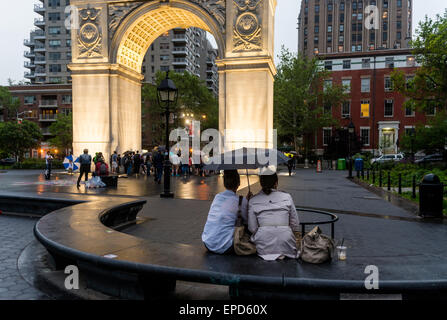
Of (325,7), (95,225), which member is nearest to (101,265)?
(95,225)

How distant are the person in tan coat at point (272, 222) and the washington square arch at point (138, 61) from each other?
19.5 meters

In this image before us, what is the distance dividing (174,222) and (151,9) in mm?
21886

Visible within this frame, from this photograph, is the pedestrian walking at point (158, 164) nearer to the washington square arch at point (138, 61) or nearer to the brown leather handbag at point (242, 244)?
the washington square arch at point (138, 61)

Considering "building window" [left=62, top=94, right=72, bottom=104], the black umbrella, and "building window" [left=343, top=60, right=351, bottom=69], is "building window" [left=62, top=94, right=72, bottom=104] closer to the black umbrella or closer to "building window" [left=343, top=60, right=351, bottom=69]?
"building window" [left=343, top=60, right=351, bottom=69]

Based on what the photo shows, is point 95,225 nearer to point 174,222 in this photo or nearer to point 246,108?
point 174,222

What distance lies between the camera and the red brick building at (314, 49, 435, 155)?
158 ft

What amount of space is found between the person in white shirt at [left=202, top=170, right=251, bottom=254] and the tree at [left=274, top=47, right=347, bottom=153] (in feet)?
140

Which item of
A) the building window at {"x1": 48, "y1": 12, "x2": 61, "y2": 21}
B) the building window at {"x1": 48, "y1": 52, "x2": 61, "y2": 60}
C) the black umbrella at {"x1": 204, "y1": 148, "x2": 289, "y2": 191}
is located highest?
the building window at {"x1": 48, "y1": 12, "x2": 61, "y2": 21}

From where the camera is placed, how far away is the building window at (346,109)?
50375mm

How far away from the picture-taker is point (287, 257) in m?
4.06

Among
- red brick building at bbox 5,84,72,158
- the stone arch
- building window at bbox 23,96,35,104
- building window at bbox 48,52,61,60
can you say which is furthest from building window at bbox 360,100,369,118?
building window at bbox 48,52,61,60

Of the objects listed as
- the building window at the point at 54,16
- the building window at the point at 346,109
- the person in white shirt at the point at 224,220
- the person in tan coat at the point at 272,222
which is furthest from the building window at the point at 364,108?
the building window at the point at 54,16

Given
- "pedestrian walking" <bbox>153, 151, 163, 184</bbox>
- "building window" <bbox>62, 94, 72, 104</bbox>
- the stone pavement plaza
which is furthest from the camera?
"building window" <bbox>62, 94, 72, 104</bbox>

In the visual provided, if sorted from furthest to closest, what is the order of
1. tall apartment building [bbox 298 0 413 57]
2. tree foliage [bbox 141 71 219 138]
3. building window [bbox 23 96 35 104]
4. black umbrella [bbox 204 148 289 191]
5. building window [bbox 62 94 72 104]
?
tall apartment building [bbox 298 0 413 57] → building window [bbox 23 96 35 104] → building window [bbox 62 94 72 104] → tree foliage [bbox 141 71 219 138] → black umbrella [bbox 204 148 289 191]
